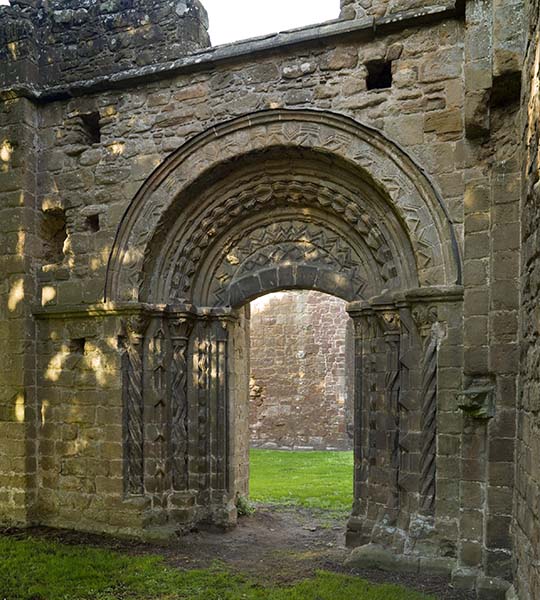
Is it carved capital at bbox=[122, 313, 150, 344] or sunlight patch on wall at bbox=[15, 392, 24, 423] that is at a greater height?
carved capital at bbox=[122, 313, 150, 344]

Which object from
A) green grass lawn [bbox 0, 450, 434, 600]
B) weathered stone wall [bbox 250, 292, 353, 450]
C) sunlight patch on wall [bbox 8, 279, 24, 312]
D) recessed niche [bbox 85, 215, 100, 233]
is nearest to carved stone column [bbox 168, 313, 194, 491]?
green grass lawn [bbox 0, 450, 434, 600]

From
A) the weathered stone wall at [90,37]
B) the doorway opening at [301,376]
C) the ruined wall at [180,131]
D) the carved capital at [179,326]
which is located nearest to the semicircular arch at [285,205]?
the ruined wall at [180,131]

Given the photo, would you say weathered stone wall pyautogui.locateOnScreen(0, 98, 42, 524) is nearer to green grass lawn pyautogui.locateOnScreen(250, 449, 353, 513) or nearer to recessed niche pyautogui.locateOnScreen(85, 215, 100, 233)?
recessed niche pyautogui.locateOnScreen(85, 215, 100, 233)

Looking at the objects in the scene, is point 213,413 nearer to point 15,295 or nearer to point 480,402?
point 15,295

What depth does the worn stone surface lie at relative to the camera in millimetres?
4391

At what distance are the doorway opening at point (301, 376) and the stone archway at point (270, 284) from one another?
20.7 ft

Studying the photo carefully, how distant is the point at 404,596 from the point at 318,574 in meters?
0.79

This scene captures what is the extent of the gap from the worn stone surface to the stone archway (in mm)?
20

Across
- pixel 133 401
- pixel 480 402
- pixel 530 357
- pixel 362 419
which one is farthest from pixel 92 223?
pixel 530 357

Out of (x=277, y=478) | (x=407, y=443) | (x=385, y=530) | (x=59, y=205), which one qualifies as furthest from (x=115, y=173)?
(x=277, y=478)

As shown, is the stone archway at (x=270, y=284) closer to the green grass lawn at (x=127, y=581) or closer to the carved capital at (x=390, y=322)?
the carved capital at (x=390, y=322)

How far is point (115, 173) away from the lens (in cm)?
598

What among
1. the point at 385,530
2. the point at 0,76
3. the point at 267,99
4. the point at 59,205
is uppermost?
the point at 0,76

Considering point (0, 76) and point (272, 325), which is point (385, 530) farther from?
point (272, 325)
